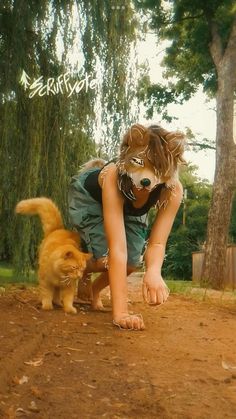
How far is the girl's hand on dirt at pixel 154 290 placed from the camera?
2.79 metres

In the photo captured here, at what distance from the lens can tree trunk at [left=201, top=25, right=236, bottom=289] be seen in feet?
33.1

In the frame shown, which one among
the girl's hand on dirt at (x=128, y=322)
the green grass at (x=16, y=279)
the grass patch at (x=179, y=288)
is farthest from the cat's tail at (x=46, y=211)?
the grass patch at (x=179, y=288)

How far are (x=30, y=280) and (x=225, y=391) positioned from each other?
4.29m

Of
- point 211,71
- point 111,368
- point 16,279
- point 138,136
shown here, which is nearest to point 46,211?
point 138,136

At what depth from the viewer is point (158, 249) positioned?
307 centimetres

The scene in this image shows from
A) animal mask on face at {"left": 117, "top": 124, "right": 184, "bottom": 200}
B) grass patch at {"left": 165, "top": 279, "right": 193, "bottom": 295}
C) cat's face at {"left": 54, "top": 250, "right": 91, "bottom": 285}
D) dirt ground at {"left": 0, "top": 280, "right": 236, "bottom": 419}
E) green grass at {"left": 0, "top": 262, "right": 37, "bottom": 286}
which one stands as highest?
animal mask on face at {"left": 117, "top": 124, "right": 184, "bottom": 200}

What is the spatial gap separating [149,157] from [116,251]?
1.70 feet

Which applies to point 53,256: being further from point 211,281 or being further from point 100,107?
point 211,281

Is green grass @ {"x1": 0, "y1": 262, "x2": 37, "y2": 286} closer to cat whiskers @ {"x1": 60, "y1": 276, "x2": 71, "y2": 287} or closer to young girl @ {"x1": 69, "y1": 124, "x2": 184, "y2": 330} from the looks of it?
cat whiskers @ {"x1": 60, "y1": 276, "x2": 71, "y2": 287}

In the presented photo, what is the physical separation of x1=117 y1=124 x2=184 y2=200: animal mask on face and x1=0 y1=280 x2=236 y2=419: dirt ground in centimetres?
77

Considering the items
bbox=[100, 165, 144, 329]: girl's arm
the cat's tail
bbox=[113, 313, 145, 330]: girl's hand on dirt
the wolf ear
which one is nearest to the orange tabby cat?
the cat's tail

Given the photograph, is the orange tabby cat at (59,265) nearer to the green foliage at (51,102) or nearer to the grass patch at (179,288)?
the green foliage at (51,102)

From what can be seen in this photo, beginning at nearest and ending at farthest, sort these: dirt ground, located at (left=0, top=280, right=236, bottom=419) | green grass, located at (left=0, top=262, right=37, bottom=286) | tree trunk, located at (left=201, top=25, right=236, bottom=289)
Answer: dirt ground, located at (left=0, top=280, right=236, bottom=419), green grass, located at (left=0, top=262, right=37, bottom=286), tree trunk, located at (left=201, top=25, right=236, bottom=289)

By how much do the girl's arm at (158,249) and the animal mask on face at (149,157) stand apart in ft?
0.72
